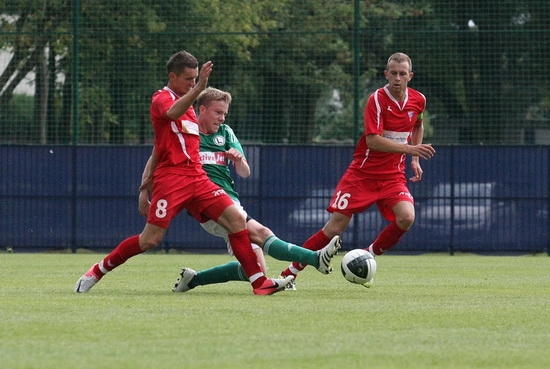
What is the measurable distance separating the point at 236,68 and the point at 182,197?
16.3 m

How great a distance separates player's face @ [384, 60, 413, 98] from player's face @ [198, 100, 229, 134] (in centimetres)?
158

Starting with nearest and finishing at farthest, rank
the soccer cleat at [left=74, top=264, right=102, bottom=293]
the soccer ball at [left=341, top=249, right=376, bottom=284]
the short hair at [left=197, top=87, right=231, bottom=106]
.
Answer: the soccer cleat at [left=74, top=264, right=102, bottom=293]
the soccer ball at [left=341, top=249, right=376, bottom=284]
the short hair at [left=197, top=87, right=231, bottom=106]

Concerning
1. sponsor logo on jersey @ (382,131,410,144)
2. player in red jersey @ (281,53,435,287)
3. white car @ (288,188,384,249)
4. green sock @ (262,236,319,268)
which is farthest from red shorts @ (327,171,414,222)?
white car @ (288,188,384,249)

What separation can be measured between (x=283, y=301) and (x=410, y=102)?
9.59ft

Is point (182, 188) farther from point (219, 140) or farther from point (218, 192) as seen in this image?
point (219, 140)

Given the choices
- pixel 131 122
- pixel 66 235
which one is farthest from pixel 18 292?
pixel 131 122

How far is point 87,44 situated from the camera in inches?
863

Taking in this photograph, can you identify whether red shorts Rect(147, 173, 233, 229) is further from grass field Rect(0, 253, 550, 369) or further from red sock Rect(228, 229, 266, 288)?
grass field Rect(0, 253, 550, 369)

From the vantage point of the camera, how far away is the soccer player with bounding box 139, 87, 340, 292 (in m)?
9.77

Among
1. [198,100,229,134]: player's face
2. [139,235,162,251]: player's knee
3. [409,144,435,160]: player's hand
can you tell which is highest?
[198,100,229,134]: player's face

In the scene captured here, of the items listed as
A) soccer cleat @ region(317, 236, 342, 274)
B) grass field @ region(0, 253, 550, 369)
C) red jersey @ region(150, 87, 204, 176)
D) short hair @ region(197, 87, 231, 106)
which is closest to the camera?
grass field @ region(0, 253, 550, 369)

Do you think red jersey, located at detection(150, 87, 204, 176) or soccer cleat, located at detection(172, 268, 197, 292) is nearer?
red jersey, located at detection(150, 87, 204, 176)

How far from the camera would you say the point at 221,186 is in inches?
412

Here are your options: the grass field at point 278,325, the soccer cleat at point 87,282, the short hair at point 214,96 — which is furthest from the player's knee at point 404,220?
the soccer cleat at point 87,282
